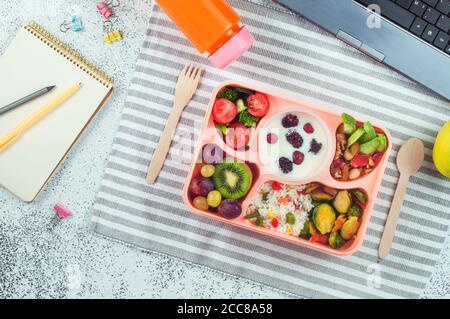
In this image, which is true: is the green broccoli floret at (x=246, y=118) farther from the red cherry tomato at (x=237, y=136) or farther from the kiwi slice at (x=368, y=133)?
the kiwi slice at (x=368, y=133)

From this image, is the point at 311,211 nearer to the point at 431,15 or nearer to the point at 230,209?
the point at 230,209

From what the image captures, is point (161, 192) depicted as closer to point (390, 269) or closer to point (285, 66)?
point (285, 66)

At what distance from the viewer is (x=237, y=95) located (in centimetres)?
87

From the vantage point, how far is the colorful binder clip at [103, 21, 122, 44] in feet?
3.08

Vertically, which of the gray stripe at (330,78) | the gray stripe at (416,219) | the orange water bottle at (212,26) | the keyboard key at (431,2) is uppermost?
the keyboard key at (431,2)

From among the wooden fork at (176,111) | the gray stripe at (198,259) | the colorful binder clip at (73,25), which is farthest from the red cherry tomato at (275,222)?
the colorful binder clip at (73,25)

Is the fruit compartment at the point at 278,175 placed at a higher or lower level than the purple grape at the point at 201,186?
higher

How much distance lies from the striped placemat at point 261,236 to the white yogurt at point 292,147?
0.08m

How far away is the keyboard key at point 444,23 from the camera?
0.79 meters

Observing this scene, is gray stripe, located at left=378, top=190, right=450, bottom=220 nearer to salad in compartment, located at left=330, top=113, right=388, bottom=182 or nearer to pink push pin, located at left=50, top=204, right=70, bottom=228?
salad in compartment, located at left=330, top=113, right=388, bottom=182

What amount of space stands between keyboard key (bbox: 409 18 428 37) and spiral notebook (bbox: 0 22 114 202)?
1.72ft

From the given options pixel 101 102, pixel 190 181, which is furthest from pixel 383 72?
pixel 101 102

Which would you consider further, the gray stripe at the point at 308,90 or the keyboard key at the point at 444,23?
the gray stripe at the point at 308,90

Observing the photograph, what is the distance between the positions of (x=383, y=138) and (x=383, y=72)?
5.6 inches
